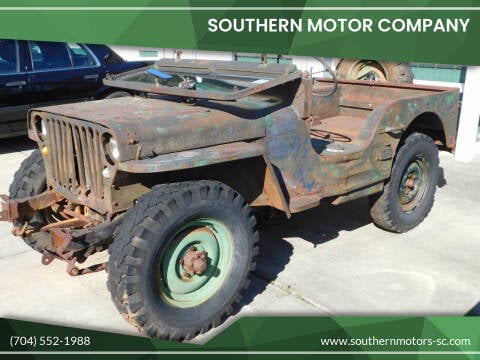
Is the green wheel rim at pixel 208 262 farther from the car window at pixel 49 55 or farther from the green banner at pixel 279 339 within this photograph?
the car window at pixel 49 55

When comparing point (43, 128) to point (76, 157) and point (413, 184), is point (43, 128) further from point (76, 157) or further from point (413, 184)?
point (413, 184)

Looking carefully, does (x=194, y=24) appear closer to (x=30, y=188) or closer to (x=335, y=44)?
(x=335, y=44)

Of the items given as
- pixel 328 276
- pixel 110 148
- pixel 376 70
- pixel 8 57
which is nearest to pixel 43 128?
pixel 110 148

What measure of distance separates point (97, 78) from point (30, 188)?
16.4 ft

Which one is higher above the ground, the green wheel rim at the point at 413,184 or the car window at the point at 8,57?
the car window at the point at 8,57

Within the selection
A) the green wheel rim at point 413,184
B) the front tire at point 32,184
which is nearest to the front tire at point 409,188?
the green wheel rim at point 413,184

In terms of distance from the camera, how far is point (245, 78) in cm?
390

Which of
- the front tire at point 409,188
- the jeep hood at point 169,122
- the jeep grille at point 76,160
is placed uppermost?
the jeep hood at point 169,122

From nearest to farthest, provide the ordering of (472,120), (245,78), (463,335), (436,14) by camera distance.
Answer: (463,335)
(245,78)
(436,14)
(472,120)

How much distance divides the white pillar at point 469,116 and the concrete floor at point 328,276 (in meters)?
2.17

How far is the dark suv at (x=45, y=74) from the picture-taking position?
7809 mm

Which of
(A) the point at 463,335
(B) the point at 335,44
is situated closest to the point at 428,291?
(A) the point at 463,335

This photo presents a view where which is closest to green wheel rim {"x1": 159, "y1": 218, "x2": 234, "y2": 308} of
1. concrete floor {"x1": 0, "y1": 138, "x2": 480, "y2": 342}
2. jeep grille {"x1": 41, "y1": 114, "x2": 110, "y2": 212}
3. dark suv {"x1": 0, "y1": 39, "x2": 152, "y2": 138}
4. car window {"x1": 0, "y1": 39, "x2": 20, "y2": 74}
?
concrete floor {"x1": 0, "y1": 138, "x2": 480, "y2": 342}

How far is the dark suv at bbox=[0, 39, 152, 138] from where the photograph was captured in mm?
7809
